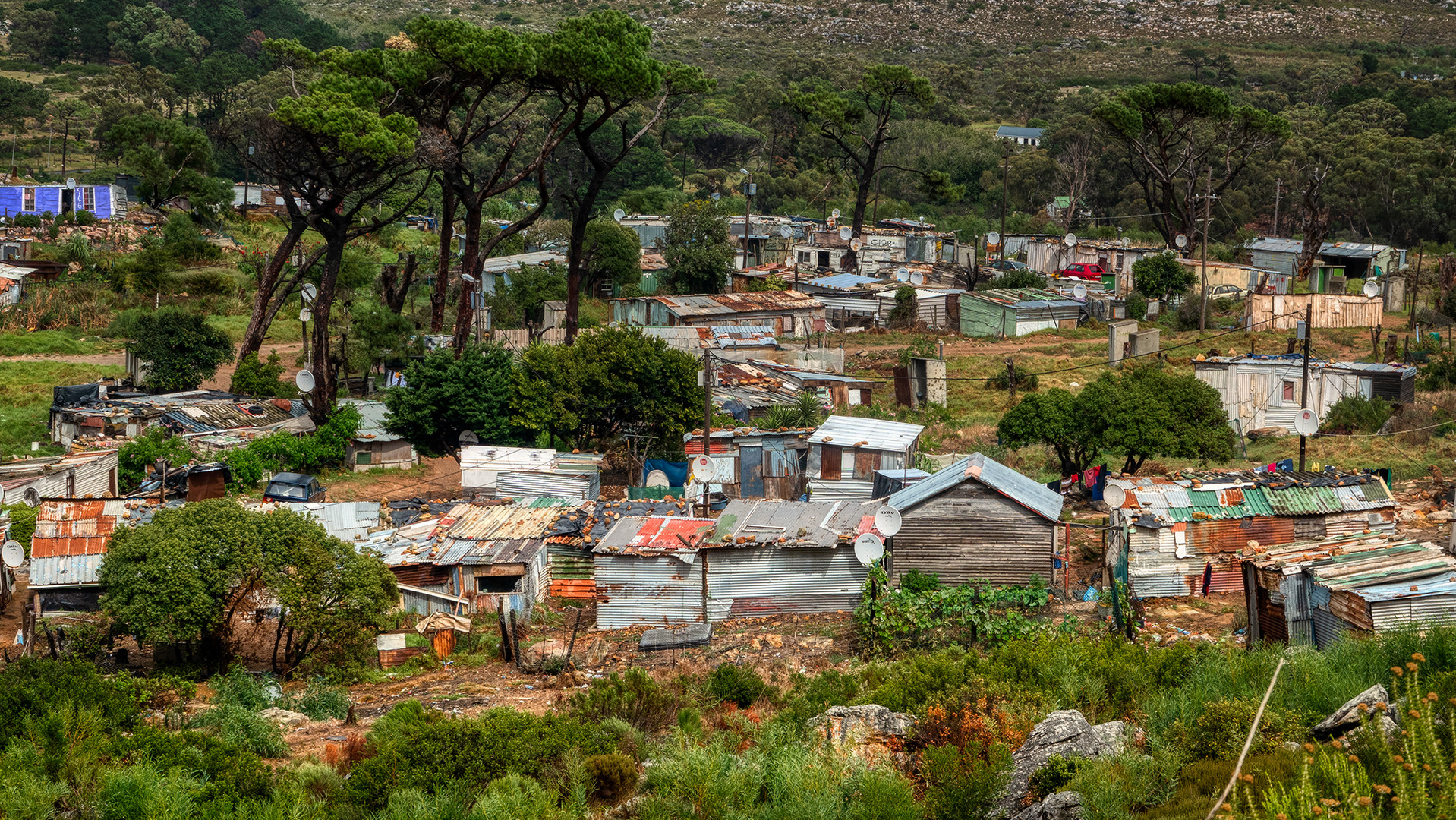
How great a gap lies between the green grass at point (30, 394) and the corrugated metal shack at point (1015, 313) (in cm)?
2470

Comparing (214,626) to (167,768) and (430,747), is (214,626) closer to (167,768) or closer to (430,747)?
(167,768)

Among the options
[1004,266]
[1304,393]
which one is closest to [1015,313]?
[1004,266]

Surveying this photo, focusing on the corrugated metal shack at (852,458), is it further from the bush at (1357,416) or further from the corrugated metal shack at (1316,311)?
the corrugated metal shack at (1316,311)

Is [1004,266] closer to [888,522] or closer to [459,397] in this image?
[459,397]

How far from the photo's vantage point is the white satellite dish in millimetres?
17250

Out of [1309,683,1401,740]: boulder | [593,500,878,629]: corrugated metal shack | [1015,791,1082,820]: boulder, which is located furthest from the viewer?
[593,500,878,629]: corrugated metal shack

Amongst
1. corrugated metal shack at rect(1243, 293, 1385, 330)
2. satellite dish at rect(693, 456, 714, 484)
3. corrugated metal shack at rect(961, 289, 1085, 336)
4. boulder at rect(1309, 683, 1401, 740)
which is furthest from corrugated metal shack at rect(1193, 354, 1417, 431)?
boulder at rect(1309, 683, 1401, 740)

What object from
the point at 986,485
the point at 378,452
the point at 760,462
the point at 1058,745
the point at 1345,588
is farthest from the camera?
the point at 378,452

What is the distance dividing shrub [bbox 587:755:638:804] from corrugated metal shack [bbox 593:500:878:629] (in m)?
6.66

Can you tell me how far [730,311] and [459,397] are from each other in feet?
43.7

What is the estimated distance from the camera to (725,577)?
18781mm

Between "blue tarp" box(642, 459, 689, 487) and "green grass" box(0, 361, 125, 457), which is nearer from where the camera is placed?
"blue tarp" box(642, 459, 689, 487)

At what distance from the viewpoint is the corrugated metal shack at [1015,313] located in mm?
40125

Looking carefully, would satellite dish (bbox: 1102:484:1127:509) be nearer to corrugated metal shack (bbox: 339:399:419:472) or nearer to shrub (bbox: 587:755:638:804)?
shrub (bbox: 587:755:638:804)
